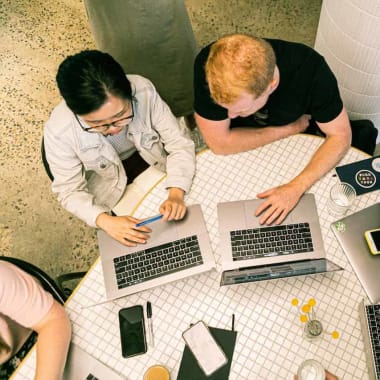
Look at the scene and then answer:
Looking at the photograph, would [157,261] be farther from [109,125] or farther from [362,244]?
[362,244]

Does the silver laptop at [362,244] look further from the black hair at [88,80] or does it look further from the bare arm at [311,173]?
the black hair at [88,80]

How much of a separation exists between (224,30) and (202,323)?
2137 millimetres

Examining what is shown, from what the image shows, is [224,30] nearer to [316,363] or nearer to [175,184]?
[175,184]

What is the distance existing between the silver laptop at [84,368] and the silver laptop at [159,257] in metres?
0.20

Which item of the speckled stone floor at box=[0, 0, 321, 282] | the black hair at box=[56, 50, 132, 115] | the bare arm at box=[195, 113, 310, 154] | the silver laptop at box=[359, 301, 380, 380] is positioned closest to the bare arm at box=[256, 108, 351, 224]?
the bare arm at box=[195, 113, 310, 154]

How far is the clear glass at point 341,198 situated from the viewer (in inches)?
58.7

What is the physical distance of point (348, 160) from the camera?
1.62m

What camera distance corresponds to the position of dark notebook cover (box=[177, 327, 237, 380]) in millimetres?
1342

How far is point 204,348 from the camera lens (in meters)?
1.37

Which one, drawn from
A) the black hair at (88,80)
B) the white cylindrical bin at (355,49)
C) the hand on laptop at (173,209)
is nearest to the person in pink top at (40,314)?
the hand on laptop at (173,209)

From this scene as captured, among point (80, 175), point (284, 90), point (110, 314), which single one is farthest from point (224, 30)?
point (110, 314)

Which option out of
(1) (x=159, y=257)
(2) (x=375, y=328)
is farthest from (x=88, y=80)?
(2) (x=375, y=328)

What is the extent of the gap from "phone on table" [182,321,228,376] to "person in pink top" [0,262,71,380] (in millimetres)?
395

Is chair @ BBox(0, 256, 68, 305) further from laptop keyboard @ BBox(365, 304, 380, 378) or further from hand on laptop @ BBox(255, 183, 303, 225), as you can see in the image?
laptop keyboard @ BBox(365, 304, 380, 378)
